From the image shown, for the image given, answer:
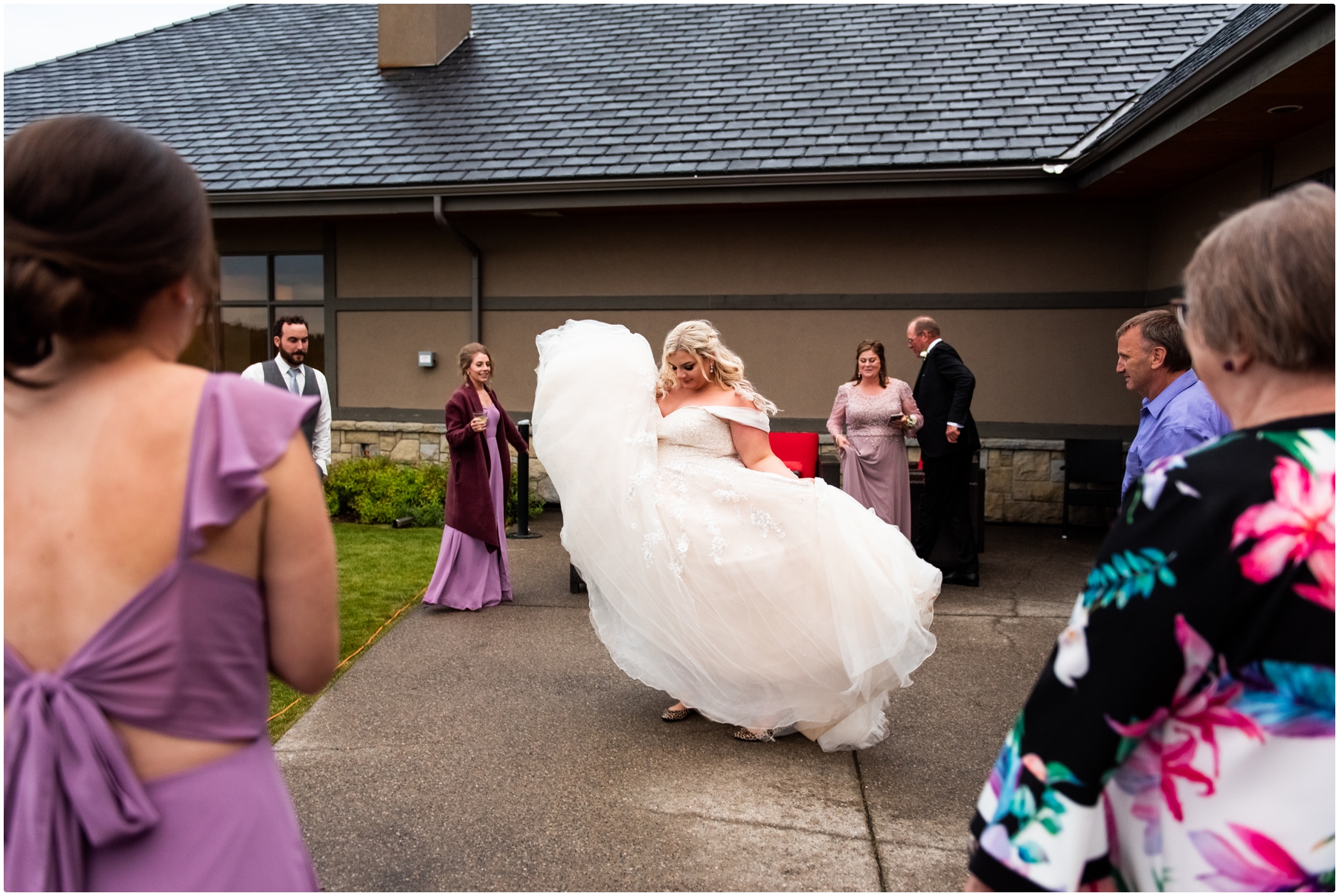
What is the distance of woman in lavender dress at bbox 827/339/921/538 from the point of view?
7.72 meters

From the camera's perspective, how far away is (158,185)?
1.20m

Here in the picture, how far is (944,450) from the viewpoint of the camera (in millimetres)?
7352

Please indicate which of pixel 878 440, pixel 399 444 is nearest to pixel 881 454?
pixel 878 440

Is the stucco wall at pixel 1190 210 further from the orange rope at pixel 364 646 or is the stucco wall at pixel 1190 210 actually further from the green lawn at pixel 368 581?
the green lawn at pixel 368 581

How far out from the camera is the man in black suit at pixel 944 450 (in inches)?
289

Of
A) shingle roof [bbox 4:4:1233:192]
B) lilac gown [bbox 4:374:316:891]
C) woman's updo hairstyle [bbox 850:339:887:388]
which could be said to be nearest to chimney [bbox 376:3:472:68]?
shingle roof [bbox 4:4:1233:192]

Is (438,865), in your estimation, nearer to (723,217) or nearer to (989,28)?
(723,217)

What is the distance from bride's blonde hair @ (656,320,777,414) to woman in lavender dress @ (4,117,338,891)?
11.3 feet

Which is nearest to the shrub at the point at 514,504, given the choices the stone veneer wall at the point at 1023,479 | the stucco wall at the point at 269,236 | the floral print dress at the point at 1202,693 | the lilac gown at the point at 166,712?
the stone veneer wall at the point at 1023,479

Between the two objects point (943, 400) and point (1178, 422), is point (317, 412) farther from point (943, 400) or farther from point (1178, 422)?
point (1178, 422)

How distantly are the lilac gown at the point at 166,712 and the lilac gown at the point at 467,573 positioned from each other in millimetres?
5413

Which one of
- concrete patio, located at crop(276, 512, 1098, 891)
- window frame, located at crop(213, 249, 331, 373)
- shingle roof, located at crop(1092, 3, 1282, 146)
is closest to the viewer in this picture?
concrete patio, located at crop(276, 512, 1098, 891)

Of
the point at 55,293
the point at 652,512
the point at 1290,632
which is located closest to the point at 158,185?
the point at 55,293

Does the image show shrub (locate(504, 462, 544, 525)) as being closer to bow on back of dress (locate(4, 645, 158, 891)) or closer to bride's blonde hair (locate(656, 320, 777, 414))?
bride's blonde hair (locate(656, 320, 777, 414))
